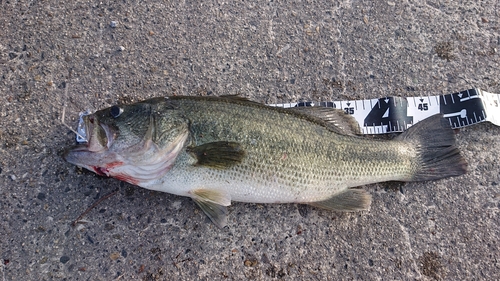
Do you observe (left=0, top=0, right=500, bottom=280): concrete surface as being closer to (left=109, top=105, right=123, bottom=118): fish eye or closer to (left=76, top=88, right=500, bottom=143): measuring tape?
(left=76, top=88, right=500, bottom=143): measuring tape

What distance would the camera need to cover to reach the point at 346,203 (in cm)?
276

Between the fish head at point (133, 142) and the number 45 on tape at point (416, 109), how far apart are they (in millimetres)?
1139

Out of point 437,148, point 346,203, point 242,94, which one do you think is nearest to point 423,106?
point 437,148

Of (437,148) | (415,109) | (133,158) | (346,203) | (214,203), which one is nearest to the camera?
(133,158)

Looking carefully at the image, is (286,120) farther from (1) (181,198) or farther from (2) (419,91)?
(2) (419,91)

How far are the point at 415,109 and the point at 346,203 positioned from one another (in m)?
1.17

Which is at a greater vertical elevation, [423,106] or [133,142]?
[133,142]

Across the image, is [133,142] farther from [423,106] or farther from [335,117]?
[423,106]

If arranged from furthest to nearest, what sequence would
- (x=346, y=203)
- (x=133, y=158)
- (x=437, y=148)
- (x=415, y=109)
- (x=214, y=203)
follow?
(x=415, y=109) < (x=437, y=148) < (x=346, y=203) < (x=214, y=203) < (x=133, y=158)

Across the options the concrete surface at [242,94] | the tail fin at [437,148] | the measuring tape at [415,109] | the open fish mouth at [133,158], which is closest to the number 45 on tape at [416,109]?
the measuring tape at [415,109]

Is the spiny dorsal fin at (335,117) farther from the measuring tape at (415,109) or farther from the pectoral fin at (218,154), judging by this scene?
the pectoral fin at (218,154)

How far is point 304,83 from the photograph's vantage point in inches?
128

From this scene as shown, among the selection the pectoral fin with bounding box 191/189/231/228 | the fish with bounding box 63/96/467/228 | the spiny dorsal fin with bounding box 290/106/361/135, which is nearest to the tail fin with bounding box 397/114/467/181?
the fish with bounding box 63/96/467/228

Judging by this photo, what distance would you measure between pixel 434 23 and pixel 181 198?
3.03m
